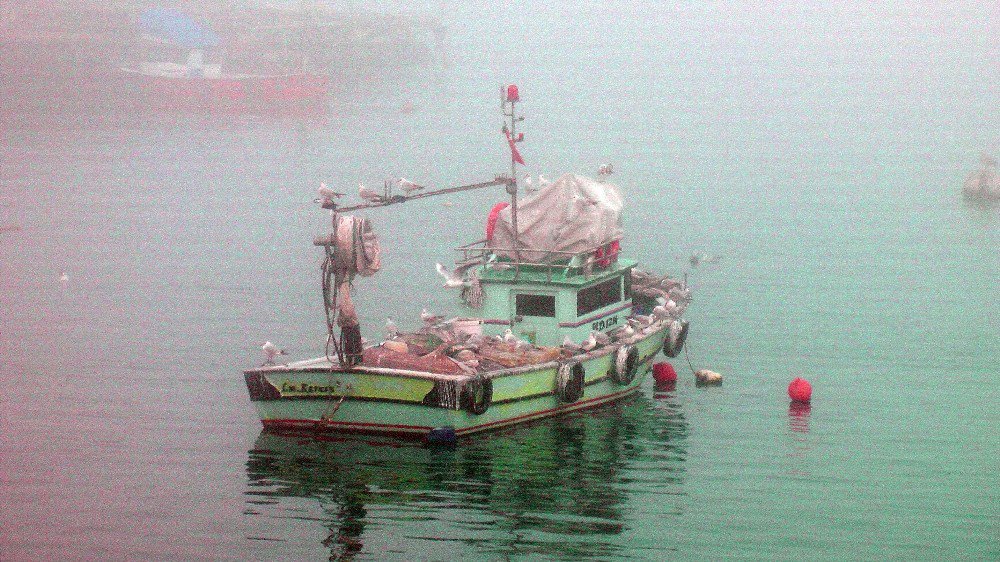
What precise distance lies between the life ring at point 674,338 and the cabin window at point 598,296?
7.52 ft

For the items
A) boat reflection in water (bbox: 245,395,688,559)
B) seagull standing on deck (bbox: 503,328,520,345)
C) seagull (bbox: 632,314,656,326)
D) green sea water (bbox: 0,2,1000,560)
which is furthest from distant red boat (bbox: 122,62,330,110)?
boat reflection in water (bbox: 245,395,688,559)

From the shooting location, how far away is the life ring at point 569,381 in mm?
32188

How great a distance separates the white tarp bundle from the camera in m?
34.9

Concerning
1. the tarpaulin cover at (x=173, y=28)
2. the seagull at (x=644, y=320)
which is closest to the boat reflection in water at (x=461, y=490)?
the seagull at (x=644, y=320)

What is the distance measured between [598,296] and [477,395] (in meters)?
6.15

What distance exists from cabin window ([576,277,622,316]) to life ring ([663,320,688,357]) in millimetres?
2291

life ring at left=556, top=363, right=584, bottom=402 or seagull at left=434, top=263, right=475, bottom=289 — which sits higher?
seagull at left=434, top=263, right=475, bottom=289

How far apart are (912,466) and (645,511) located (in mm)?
7850

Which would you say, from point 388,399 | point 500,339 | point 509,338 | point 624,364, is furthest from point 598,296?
point 388,399

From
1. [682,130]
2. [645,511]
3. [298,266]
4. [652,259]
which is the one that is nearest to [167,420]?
[645,511]

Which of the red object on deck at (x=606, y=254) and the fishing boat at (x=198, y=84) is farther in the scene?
the fishing boat at (x=198, y=84)

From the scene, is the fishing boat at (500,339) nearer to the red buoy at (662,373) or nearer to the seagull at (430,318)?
the seagull at (430,318)

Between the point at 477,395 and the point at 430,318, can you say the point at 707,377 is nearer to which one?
the point at 430,318

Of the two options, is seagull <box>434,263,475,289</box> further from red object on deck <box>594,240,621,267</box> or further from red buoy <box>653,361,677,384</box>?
red buoy <box>653,361,677,384</box>
